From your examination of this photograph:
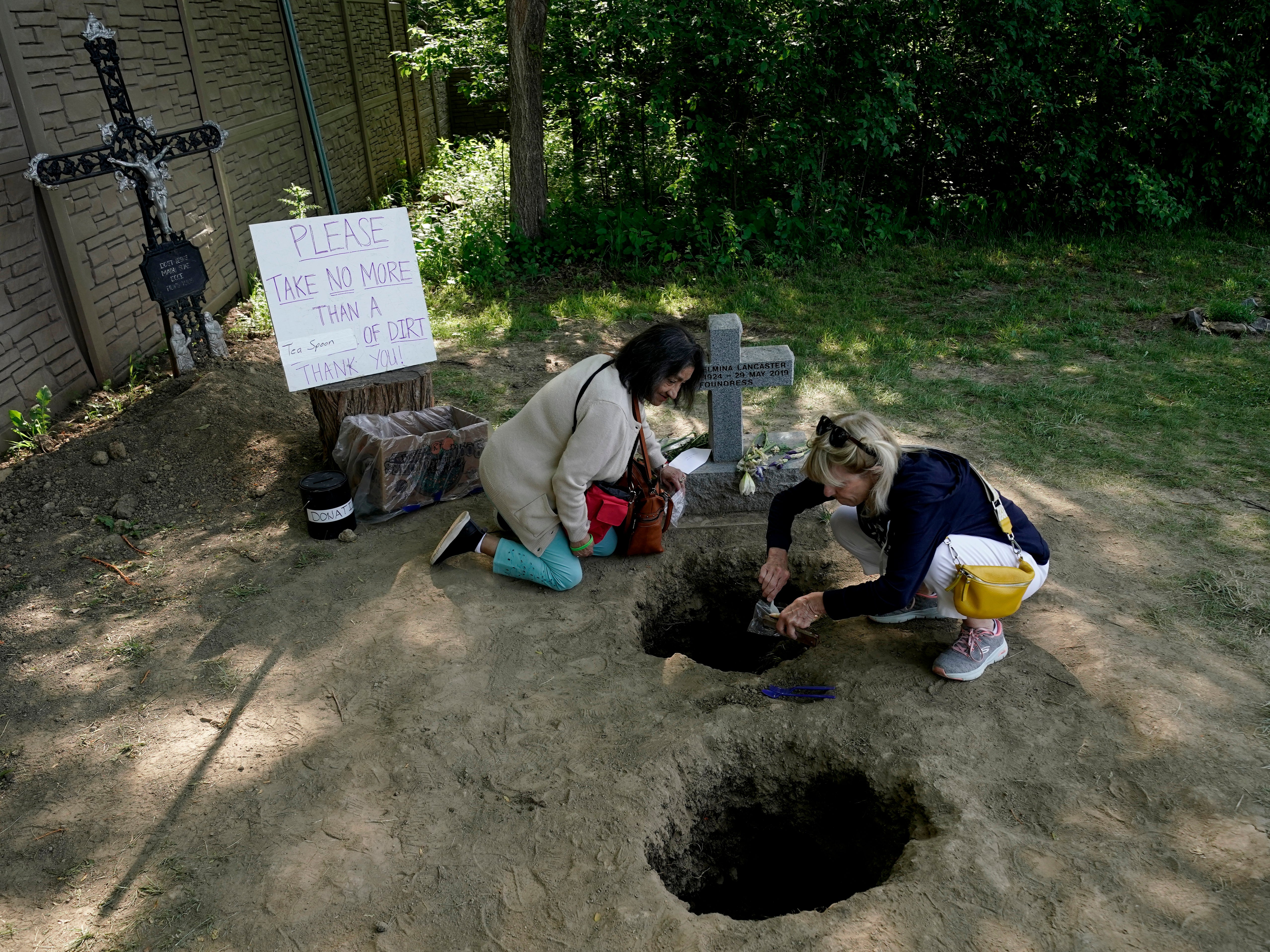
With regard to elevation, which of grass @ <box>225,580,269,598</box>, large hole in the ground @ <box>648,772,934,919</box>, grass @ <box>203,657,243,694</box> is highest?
grass @ <box>203,657,243,694</box>

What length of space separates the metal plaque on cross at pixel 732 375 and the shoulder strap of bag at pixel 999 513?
56.7 inches

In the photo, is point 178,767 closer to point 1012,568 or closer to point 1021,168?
point 1012,568

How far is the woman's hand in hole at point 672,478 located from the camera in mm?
4320

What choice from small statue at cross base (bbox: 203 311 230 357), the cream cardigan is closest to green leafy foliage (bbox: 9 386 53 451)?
Answer: small statue at cross base (bbox: 203 311 230 357)

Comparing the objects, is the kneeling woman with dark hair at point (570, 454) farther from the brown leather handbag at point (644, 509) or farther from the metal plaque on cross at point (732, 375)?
the metal plaque on cross at point (732, 375)

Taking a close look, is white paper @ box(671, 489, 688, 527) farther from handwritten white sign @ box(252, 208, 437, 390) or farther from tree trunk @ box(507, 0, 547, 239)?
tree trunk @ box(507, 0, 547, 239)

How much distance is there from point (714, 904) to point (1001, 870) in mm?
981

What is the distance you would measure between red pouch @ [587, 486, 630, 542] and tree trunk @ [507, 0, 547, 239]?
18.3ft

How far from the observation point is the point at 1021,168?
9359 millimetres

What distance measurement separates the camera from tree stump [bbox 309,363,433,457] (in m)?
4.85

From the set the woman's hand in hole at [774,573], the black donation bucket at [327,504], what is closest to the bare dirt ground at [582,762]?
the black donation bucket at [327,504]

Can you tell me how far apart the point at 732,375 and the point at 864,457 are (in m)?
1.61

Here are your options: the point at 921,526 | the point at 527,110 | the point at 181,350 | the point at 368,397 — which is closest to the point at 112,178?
the point at 181,350

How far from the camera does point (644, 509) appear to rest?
4137 millimetres
